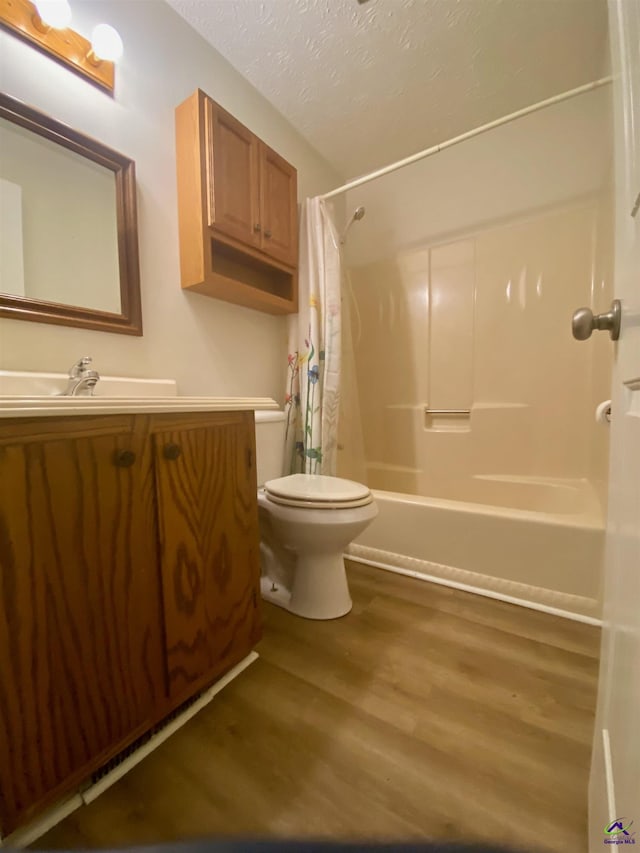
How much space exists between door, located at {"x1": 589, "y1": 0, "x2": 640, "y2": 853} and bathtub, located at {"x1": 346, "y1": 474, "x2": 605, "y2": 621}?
75 centimetres

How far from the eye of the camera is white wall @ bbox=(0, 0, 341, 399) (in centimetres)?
98

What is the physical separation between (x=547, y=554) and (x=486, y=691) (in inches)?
22.2

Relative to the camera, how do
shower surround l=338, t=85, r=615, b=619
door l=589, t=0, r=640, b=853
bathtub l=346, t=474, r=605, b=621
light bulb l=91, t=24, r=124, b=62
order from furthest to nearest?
shower surround l=338, t=85, r=615, b=619 → bathtub l=346, t=474, r=605, b=621 → light bulb l=91, t=24, r=124, b=62 → door l=589, t=0, r=640, b=853

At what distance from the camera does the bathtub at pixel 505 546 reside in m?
1.21

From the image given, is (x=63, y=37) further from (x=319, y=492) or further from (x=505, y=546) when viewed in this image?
(x=505, y=546)

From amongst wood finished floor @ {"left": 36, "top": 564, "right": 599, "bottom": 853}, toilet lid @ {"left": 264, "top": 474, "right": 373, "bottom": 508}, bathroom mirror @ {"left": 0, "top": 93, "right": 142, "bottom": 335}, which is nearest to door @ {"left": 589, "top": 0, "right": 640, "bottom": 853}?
wood finished floor @ {"left": 36, "top": 564, "right": 599, "bottom": 853}

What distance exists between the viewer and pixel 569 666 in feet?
3.28

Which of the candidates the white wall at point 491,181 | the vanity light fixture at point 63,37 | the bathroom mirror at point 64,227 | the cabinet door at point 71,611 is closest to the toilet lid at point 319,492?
the cabinet door at point 71,611

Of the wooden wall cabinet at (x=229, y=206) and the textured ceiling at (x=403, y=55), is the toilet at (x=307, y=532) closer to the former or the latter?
the wooden wall cabinet at (x=229, y=206)

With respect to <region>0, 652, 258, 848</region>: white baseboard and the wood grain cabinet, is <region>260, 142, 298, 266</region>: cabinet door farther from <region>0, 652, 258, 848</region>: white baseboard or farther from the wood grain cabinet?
<region>0, 652, 258, 848</region>: white baseboard

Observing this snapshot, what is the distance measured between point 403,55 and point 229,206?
1.02m

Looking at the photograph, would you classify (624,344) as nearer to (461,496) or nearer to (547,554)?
(547,554)

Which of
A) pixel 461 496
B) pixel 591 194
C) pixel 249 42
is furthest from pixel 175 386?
pixel 591 194

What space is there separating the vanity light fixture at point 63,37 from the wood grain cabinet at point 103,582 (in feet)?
3.79
